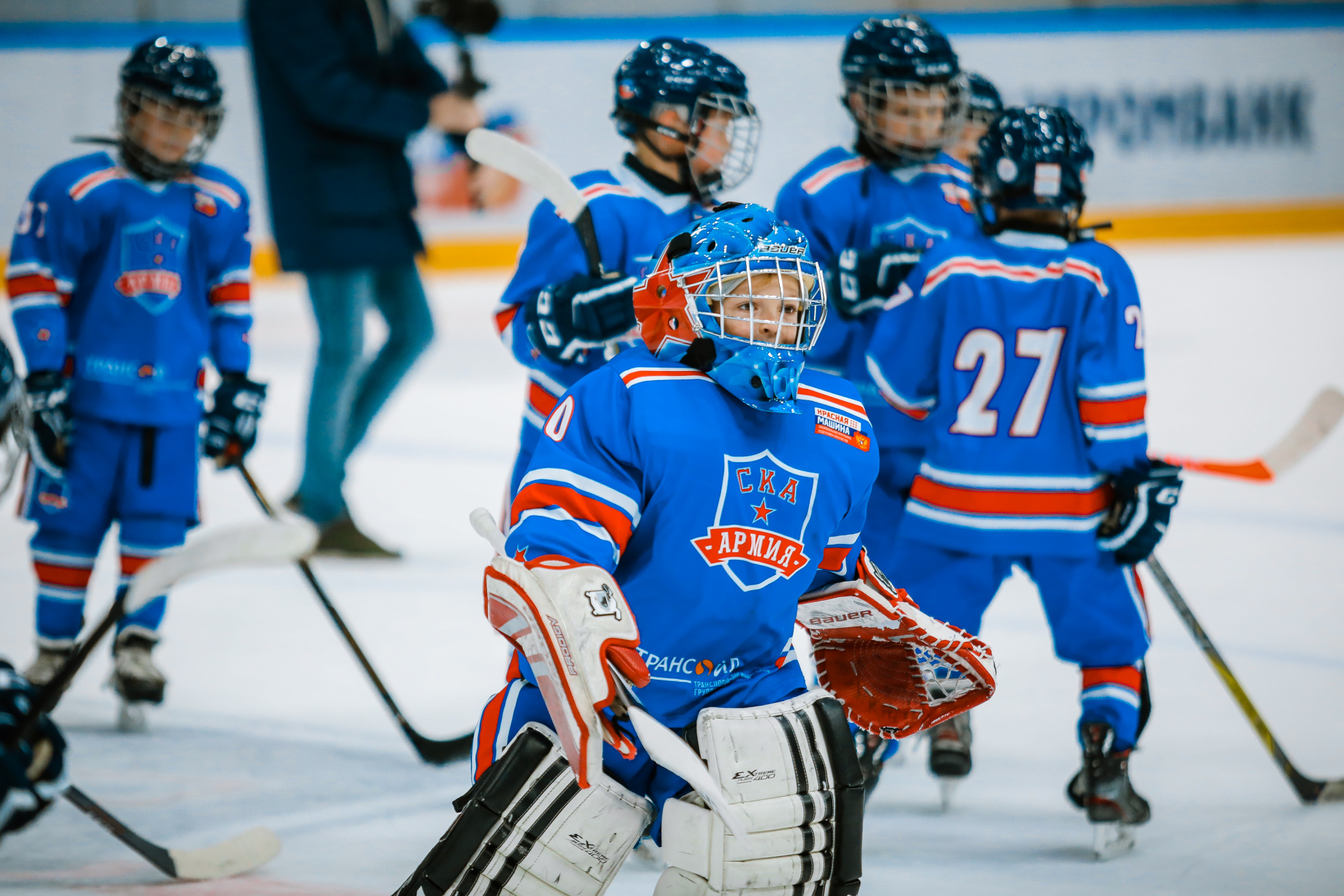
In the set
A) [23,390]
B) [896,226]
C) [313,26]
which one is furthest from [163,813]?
[313,26]

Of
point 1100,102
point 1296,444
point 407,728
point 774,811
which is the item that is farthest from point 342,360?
point 1100,102

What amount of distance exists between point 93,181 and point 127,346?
32cm

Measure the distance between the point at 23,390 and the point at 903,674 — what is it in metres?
1.72

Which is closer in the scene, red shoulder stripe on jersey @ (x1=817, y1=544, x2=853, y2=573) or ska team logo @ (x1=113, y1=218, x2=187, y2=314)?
red shoulder stripe on jersey @ (x1=817, y1=544, x2=853, y2=573)

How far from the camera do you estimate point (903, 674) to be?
70.7 inches

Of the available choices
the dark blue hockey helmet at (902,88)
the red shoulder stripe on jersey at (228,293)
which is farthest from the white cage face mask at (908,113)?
the red shoulder stripe on jersey at (228,293)

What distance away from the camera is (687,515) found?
1.53 metres

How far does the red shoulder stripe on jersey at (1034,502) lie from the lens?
2.25 m

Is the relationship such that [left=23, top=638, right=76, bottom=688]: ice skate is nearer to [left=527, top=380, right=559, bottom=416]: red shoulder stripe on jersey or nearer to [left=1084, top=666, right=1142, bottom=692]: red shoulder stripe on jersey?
[left=527, top=380, right=559, bottom=416]: red shoulder stripe on jersey

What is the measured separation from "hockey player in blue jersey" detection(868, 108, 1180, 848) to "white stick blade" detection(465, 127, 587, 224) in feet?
1.97

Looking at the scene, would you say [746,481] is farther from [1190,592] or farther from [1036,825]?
[1190,592]

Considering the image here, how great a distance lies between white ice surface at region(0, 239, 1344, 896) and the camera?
87.0 inches

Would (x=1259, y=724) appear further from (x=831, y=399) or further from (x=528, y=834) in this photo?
(x=528, y=834)

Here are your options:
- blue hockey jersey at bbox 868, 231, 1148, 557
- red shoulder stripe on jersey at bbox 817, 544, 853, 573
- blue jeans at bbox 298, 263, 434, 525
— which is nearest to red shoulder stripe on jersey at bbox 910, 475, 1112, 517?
blue hockey jersey at bbox 868, 231, 1148, 557
